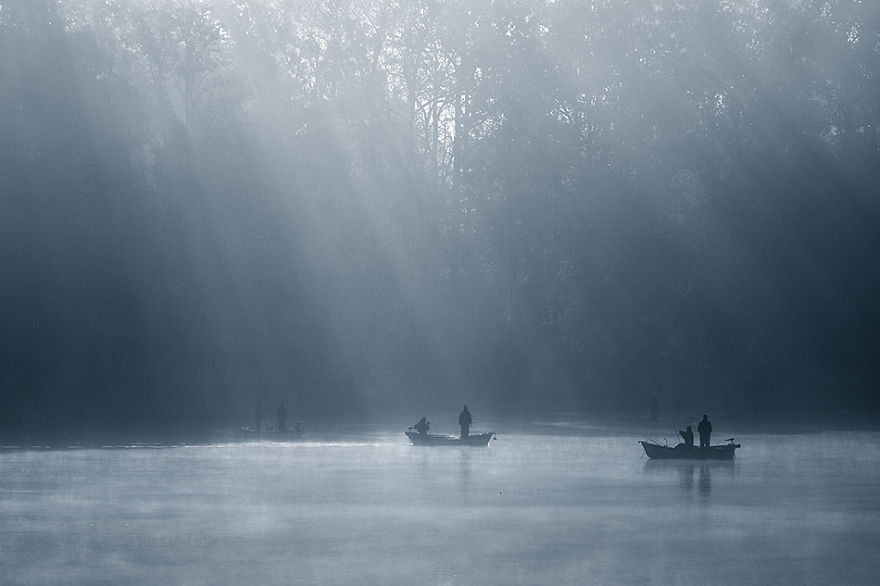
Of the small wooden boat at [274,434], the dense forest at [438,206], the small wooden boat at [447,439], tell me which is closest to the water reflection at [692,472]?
the small wooden boat at [447,439]

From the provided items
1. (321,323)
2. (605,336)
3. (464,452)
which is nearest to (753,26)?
(605,336)

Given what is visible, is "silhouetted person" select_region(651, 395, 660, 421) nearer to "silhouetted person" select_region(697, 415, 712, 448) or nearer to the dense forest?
the dense forest

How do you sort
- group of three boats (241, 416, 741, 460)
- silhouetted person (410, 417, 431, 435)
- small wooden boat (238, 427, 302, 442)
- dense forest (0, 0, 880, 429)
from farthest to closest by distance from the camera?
dense forest (0, 0, 880, 429)
small wooden boat (238, 427, 302, 442)
silhouetted person (410, 417, 431, 435)
group of three boats (241, 416, 741, 460)

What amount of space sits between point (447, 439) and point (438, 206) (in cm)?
3301

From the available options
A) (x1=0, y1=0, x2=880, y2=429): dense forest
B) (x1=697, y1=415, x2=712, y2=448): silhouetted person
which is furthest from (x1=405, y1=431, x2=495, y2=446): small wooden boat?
(x1=0, y1=0, x2=880, y2=429): dense forest

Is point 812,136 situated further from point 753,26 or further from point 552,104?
point 552,104

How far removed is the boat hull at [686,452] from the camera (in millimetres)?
55938

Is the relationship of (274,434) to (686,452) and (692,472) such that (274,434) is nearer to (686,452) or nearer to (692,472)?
(686,452)

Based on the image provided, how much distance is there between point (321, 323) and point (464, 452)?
1136 inches

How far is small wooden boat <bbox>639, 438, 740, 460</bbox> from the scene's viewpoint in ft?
184

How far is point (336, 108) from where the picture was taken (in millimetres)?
91375

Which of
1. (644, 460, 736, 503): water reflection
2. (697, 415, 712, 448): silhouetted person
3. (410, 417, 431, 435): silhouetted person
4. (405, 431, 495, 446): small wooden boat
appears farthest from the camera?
(410, 417, 431, 435): silhouetted person

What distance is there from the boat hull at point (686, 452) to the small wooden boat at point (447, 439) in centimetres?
695

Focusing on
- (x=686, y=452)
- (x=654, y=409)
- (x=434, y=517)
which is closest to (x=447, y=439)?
(x=686, y=452)
